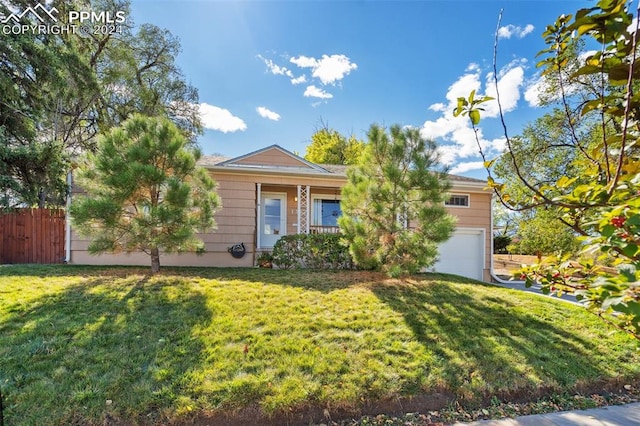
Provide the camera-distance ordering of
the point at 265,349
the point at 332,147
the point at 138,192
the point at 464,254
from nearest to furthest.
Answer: the point at 265,349
the point at 138,192
the point at 464,254
the point at 332,147

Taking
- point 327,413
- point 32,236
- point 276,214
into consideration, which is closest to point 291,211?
point 276,214

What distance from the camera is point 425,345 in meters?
4.01

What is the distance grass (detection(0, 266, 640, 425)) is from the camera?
2883mm

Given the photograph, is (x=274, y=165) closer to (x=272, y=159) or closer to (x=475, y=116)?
(x=272, y=159)

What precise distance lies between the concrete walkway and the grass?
306 millimetres

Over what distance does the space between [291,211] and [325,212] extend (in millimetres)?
1429

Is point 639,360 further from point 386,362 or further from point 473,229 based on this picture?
point 473,229

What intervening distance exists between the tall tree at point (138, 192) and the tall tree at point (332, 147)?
17790 millimetres

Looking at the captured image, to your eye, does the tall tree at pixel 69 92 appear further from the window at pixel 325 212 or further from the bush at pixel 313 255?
the window at pixel 325 212

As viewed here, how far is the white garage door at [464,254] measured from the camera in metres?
10.5

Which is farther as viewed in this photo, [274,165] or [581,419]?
[274,165]

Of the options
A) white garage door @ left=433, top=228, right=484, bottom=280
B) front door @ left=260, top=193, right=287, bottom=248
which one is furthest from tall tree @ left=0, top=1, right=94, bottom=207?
white garage door @ left=433, top=228, right=484, bottom=280

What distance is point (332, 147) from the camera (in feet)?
78.1

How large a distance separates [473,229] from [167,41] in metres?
18.6
